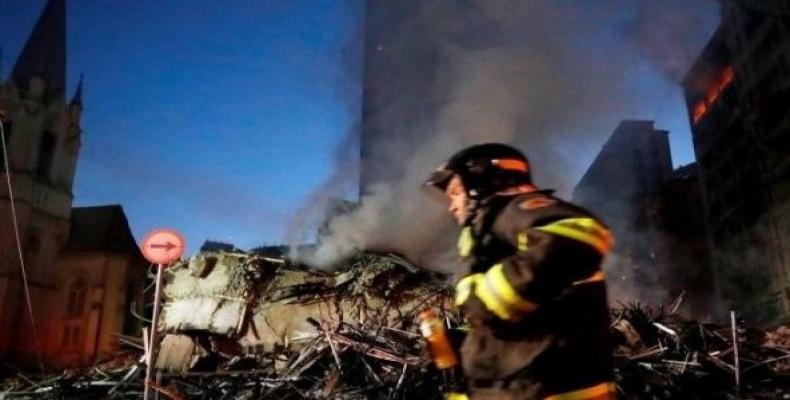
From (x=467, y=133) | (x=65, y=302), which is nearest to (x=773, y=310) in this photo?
(x=467, y=133)

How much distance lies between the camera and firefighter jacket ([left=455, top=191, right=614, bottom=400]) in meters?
1.88

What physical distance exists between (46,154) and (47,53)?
27.1 ft

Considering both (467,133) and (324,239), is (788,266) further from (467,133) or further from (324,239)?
(324,239)

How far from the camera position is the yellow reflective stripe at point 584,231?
6.20ft

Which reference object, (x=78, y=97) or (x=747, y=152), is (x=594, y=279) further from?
(x=78, y=97)

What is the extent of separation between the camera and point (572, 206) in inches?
80.0

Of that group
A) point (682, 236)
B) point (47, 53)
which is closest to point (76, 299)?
point (47, 53)

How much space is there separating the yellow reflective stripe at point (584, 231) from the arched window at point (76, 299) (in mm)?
38969

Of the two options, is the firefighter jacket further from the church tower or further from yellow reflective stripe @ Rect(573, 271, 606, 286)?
the church tower

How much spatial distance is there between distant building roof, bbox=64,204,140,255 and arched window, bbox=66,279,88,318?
2.37 metres

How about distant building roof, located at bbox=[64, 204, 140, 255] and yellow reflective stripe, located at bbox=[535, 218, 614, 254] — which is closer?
yellow reflective stripe, located at bbox=[535, 218, 614, 254]

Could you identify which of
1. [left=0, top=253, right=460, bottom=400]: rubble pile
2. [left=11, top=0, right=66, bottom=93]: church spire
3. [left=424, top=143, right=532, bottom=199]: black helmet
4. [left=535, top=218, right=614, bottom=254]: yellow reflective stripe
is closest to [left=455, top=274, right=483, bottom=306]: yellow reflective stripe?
[left=535, top=218, right=614, bottom=254]: yellow reflective stripe

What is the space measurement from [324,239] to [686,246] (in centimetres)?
2324

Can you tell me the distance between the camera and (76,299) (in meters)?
34.6
